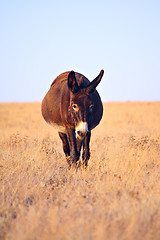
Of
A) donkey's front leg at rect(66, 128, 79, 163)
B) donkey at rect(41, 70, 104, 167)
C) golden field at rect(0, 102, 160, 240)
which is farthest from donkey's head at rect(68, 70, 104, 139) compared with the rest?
golden field at rect(0, 102, 160, 240)

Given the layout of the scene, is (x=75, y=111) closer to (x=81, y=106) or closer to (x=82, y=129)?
(x=81, y=106)

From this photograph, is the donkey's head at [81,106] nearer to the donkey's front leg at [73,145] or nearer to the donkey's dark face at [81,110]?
the donkey's dark face at [81,110]

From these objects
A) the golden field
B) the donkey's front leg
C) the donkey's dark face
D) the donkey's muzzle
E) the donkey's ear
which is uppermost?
the donkey's ear

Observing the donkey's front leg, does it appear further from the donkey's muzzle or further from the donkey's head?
the donkey's muzzle

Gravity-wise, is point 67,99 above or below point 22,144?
above

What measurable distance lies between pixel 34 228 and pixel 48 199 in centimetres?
113

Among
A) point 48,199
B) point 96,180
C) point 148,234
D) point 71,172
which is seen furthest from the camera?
point 71,172

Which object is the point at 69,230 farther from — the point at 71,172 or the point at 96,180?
the point at 71,172

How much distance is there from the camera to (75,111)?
5129mm

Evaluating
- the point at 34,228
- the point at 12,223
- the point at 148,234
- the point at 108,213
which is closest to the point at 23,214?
the point at 12,223

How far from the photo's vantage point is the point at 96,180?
5.07m

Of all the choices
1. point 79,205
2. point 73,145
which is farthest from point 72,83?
point 79,205

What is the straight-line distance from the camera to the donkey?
505cm

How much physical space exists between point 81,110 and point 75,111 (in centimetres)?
15
